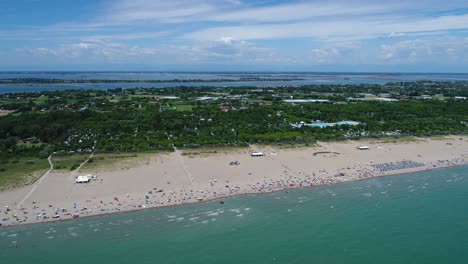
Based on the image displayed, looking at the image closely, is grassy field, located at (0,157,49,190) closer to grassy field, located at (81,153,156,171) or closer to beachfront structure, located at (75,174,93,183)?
beachfront structure, located at (75,174,93,183)

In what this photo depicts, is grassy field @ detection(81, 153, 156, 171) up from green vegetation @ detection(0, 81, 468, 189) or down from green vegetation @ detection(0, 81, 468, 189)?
down

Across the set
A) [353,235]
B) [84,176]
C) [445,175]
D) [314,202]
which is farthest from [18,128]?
[445,175]

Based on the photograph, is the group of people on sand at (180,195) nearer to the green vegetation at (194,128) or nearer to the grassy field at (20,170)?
the grassy field at (20,170)

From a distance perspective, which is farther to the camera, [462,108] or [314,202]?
[462,108]

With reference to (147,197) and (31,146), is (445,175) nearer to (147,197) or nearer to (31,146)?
(147,197)

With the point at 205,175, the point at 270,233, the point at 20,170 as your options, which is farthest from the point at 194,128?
the point at 270,233

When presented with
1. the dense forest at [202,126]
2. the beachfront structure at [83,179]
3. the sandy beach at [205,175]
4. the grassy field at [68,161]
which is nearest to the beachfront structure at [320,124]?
the dense forest at [202,126]

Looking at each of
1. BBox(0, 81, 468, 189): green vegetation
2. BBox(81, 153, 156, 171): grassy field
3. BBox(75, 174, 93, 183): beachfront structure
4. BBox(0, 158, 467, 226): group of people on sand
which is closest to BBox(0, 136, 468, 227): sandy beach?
BBox(0, 158, 467, 226): group of people on sand
